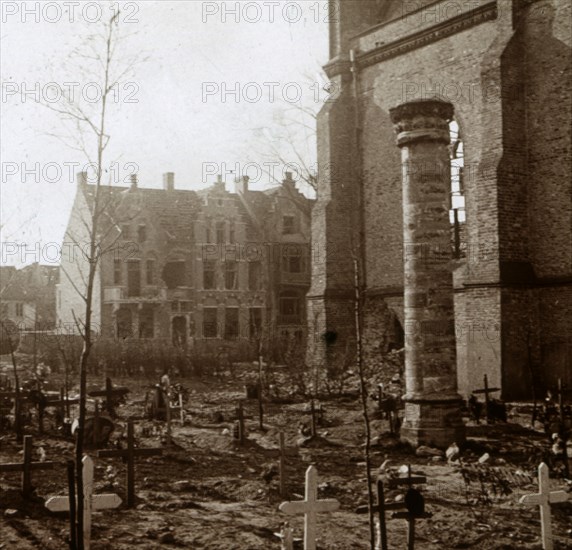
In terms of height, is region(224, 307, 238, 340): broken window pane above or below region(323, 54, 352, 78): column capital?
below

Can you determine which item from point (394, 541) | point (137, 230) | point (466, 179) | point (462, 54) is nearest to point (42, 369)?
point (466, 179)

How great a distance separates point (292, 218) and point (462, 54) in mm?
→ 25756

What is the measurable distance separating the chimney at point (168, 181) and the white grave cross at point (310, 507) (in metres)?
38.8

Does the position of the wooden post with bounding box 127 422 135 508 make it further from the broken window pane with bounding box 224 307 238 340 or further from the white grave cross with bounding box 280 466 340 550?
the broken window pane with bounding box 224 307 238 340

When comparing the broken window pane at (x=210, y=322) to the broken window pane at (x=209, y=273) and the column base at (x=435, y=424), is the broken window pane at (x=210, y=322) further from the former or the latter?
the column base at (x=435, y=424)

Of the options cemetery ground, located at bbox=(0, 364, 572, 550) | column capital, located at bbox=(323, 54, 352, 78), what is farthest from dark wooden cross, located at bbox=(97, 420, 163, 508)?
column capital, located at bbox=(323, 54, 352, 78)

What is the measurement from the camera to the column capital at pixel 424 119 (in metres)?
12.8

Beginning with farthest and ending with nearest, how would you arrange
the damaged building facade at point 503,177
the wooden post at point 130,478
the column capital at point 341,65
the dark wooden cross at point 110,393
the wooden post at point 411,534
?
the column capital at point 341,65 → the damaged building facade at point 503,177 → the dark wooden cross at point 110,393 → the wooden post at point 130,478 → the wooden post at point 411,534

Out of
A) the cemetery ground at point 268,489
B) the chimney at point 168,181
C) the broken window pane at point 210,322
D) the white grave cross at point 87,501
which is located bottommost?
the cemetery ground at point 268,489

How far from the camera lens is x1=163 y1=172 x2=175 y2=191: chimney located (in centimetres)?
4403

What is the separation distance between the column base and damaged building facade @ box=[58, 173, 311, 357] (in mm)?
25739

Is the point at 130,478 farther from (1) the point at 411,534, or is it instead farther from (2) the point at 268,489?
(1) the point at 411,534

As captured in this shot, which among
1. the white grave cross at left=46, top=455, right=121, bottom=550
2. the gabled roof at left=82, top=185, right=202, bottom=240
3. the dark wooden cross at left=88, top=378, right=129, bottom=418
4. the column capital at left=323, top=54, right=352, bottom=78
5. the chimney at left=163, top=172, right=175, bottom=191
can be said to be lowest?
the white grave cross at left=46, top=455, right=121, bottom=550

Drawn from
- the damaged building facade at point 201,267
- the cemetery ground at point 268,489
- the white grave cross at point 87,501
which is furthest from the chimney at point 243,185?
the white grave cross at point 87,501
